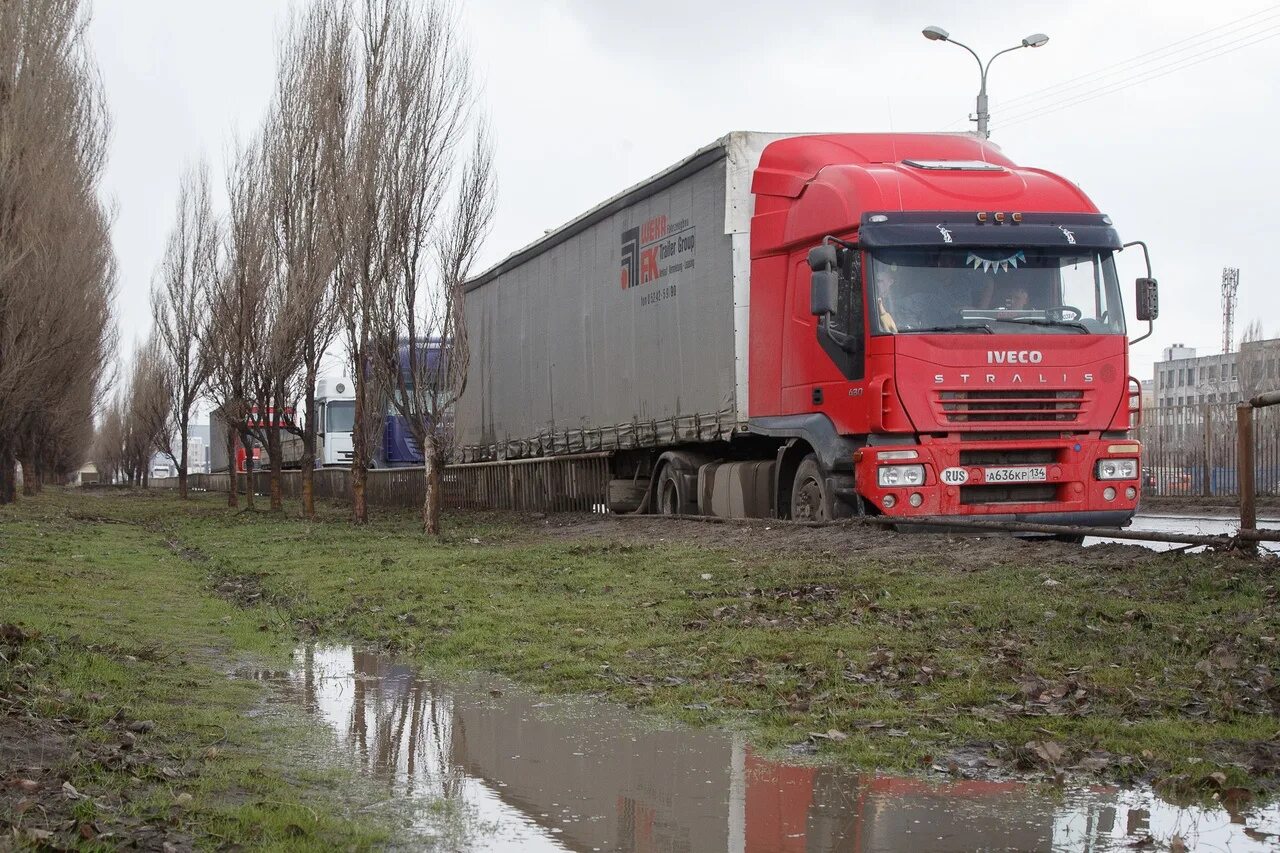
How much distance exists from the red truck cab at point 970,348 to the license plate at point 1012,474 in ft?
0.07

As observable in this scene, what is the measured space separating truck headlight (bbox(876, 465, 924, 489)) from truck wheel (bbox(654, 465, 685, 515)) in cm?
667

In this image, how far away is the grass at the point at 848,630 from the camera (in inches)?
258

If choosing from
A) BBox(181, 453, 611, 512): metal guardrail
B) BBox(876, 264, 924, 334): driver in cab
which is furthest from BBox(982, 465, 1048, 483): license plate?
BBox(181, 453, 611, 512): metal guardrail

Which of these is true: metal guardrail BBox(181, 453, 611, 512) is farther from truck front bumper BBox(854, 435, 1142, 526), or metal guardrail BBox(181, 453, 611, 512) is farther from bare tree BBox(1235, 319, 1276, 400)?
bare tree BBox(1235, 319, 1276, 400)

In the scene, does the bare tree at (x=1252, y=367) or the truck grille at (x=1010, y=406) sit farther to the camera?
the bare tree at (x=1252, y=367)

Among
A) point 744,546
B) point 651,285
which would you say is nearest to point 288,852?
point 744,546

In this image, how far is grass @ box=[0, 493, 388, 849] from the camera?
5.02 meters

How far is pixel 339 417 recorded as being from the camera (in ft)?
161

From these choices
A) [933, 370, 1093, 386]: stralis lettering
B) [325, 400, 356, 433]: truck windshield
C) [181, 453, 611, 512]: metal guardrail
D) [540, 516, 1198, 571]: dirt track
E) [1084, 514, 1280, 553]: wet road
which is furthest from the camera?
[325, 400, 356, 433]: truck windshield

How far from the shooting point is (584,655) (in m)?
9.48

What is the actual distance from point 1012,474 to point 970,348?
56.6 inches

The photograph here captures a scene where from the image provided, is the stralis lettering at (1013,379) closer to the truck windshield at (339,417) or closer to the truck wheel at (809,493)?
the truck wheel at (809,493)

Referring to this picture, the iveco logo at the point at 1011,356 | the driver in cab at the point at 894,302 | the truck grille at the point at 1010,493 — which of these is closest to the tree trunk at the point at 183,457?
the driver in cab at the point at 894,302

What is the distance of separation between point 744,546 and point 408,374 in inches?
397
